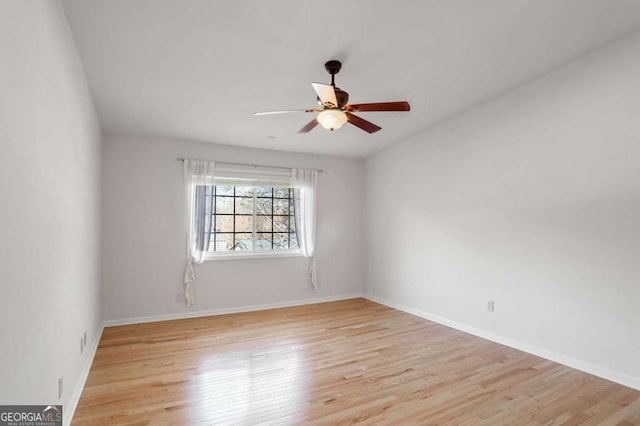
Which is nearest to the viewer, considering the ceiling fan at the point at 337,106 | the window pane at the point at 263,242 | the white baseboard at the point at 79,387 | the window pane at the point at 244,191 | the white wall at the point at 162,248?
the white baseboard at the point at 79,387

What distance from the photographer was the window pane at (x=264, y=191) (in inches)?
197

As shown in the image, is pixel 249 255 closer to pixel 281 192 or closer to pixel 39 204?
pixel 281 192

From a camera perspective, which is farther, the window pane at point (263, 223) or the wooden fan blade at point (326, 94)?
the window pane at point (263, 223)

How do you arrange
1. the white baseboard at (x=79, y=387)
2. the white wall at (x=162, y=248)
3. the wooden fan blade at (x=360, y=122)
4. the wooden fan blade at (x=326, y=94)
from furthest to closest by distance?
the white wall at (x=162, y=248), the wooden fan blade at (x=360, y=122), the wooden fan blade at (x=326, y=94), the white baseboard at (x=79, y=387)

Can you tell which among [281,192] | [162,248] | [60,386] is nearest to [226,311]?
[162,248]

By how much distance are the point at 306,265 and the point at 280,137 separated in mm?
2116

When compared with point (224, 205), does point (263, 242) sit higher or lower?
lower

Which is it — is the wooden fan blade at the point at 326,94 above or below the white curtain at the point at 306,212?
above

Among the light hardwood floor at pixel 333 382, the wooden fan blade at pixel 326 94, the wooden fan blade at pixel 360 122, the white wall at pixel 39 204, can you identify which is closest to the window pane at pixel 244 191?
the light hardwood floor at pixel 333 382

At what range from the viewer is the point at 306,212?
5.18 m

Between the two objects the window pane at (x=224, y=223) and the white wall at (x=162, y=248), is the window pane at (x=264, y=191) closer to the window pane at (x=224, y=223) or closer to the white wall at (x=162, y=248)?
the white wall at (x=162, y=248)

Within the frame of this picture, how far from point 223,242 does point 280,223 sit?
0.95 m

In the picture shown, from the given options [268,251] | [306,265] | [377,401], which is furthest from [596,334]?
[268,251]

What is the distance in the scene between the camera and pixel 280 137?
4406 mm
